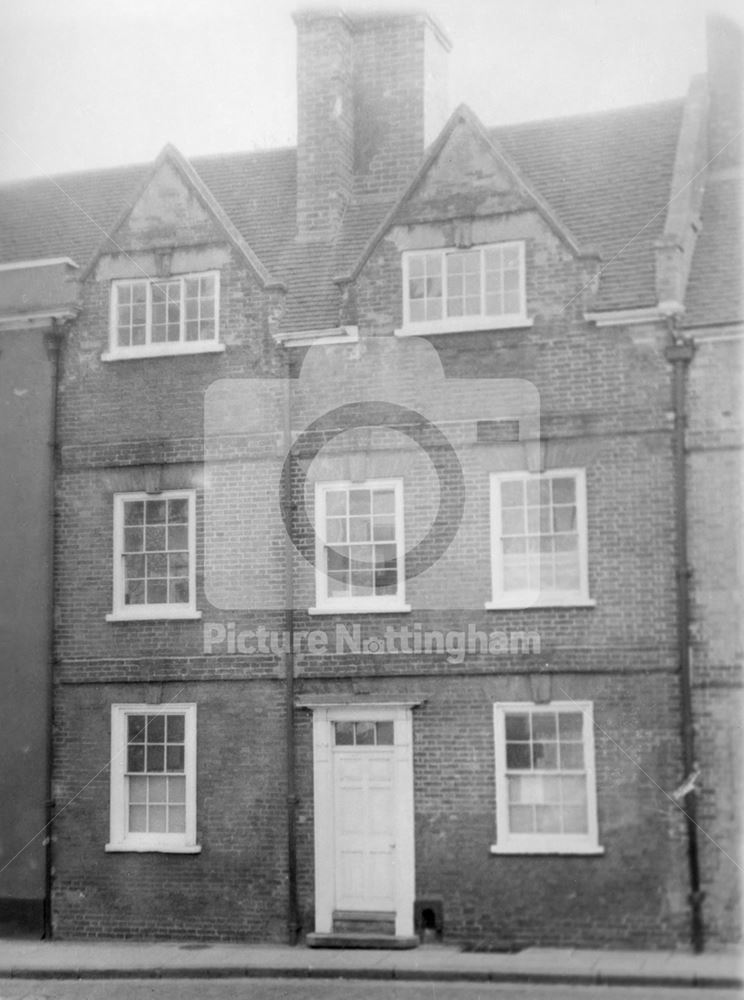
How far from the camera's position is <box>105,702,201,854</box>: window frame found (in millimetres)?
16312

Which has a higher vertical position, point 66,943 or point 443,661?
point 443,661

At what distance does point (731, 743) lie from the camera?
48.4 ft

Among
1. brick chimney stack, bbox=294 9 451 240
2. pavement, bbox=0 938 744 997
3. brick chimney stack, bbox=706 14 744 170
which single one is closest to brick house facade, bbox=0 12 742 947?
pavement, bbox=0 938 744 997

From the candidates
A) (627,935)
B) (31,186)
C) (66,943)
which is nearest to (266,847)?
(66,943)

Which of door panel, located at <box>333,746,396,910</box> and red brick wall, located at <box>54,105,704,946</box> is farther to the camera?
door panel, located at <box>333,746,396,910</box>

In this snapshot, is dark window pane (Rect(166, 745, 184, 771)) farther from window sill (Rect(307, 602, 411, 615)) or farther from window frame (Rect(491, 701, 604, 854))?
window frame (Rect(491, 701, 604, 854))

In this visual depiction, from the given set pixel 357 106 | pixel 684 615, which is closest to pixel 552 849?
pixel 684 615

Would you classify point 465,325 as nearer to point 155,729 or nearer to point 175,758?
point 155,729

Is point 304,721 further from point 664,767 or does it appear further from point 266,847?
point 664,767

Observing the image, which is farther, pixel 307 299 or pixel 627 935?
pixel 307 299

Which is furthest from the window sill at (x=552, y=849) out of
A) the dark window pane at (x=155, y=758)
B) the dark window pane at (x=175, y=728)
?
the dark window pane at (x=155, y=758)

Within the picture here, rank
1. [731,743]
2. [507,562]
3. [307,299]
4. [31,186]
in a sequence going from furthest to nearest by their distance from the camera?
[31,186]
[307,299]
[507,562]
[731,743]

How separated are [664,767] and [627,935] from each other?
6.62ft

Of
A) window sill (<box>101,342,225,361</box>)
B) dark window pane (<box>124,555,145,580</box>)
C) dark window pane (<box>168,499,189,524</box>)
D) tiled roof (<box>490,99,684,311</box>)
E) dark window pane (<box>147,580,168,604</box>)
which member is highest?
tiled roof (<box>490,99,684,311</box>)
